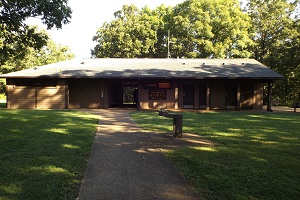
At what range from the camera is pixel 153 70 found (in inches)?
873

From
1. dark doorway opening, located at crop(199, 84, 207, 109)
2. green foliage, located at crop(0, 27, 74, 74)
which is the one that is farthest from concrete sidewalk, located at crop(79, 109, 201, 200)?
green foliage, located at crop(0, 27, 74, 74)

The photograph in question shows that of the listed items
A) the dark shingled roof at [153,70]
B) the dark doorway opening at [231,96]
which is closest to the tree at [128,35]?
the dark shingled roof at [153,70]

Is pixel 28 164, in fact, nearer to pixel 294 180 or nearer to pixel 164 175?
pixel 164 175

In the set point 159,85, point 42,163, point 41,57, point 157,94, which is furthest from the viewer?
point 41,57

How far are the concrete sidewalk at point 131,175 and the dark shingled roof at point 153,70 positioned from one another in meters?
14.1

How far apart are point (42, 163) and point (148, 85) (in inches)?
664

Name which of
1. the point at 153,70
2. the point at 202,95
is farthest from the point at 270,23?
the point at 153,70

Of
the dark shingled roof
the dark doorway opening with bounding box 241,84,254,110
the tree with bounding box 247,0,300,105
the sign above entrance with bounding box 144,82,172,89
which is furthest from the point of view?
the tree with bounding box 247,0,300,105

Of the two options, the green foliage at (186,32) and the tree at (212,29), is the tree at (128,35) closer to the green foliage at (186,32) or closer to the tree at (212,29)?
the green foliage at (186,32)

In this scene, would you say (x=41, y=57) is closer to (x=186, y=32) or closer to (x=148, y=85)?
(x=186, y=32)

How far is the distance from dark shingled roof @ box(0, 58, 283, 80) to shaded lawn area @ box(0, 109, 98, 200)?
1241 centimetres

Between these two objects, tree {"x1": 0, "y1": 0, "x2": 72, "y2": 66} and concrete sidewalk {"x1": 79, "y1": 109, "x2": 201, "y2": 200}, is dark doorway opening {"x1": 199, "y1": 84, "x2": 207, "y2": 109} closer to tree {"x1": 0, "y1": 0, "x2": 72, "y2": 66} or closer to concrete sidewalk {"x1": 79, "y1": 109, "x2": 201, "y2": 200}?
tree {"x1": 0, "y1": 0, "x2": 72, "y2": 66}

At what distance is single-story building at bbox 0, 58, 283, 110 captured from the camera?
2069 cm

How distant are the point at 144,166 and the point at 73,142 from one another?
118 inches
